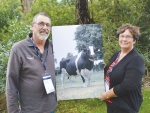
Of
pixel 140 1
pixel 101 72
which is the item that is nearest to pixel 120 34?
pixel 101 72

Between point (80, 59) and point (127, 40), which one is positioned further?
point (80, 59)

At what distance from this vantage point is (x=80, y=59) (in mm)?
2760

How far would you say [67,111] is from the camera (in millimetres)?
4359

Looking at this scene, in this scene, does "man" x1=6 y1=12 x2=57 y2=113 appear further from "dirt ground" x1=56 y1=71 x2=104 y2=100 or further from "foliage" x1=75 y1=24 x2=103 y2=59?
"foliage" x1=75 y1=24 x2=103 y2=59

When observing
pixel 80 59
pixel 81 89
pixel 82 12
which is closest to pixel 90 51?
pixel 80 59

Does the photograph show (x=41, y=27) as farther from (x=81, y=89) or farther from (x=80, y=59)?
(x=81, y=89)

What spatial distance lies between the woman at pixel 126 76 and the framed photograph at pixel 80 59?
0.36 meters

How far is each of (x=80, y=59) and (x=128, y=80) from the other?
74 cm

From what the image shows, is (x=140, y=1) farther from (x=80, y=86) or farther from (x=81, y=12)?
(x=80, y=86)

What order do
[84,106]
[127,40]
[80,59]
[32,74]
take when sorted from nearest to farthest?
1. [32,74]
2. [127,40]
3. [80,59]
4. [84,106]

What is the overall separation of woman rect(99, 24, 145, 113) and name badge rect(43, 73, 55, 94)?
0.59 meters

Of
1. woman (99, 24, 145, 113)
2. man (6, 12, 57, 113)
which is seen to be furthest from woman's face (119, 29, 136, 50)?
man (6, 12, 57, 113)

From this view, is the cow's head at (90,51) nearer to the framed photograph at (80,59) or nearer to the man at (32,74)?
the framed photograph at (80,59)

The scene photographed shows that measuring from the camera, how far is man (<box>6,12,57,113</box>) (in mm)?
2096
